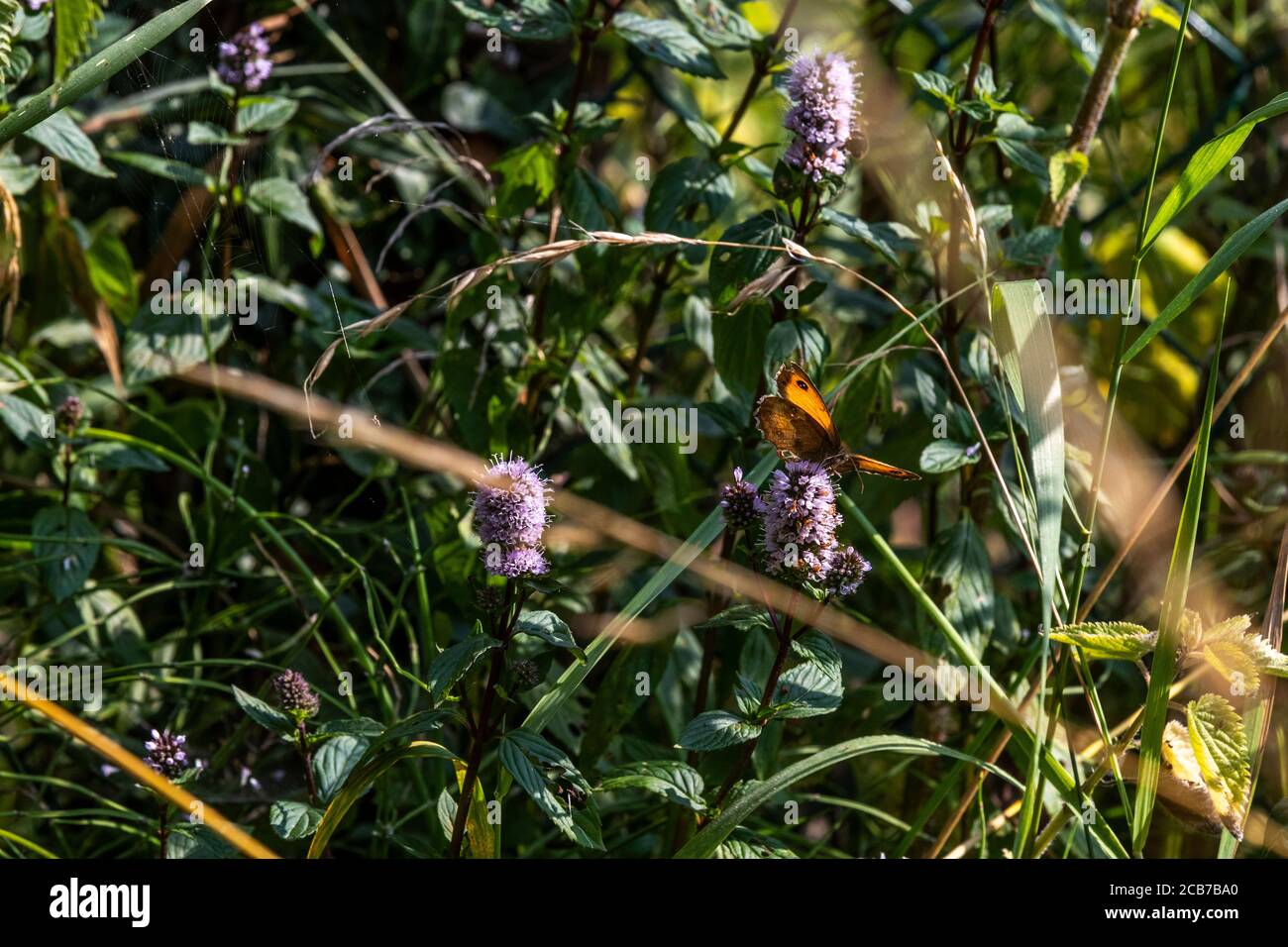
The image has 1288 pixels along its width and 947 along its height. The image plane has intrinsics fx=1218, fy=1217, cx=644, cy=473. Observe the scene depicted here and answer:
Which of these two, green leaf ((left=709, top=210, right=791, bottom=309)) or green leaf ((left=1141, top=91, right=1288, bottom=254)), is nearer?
green leaf ((left=1141, top=91, right=1288, bottom=254))

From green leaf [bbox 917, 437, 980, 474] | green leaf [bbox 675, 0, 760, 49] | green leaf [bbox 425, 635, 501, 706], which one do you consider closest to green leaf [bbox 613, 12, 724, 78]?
green leaf [bbox 675, 0, 760, 49]

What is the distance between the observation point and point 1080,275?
5.46 feet

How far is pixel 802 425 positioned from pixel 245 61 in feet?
3.19

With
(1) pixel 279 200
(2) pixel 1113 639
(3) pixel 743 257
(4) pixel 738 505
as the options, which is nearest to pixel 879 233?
(3) pixel 743 257

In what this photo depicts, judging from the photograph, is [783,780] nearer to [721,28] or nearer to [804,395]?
[804,395]

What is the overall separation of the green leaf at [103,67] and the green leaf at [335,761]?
1.92ft

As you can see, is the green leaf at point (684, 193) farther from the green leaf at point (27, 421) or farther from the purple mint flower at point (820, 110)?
the green leaf at point (27, 421)

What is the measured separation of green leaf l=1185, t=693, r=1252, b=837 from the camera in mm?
969

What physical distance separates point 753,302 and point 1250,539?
2.89ft

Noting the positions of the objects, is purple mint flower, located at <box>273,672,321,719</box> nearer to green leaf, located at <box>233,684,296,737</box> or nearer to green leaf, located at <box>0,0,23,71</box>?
green leaf, located at <box>233,684,296,737</box>

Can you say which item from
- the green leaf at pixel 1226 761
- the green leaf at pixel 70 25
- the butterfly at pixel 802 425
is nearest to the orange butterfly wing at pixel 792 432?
the butterfly at pixel 802 425

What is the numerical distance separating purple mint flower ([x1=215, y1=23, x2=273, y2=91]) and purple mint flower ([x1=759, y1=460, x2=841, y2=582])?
0.97 meters

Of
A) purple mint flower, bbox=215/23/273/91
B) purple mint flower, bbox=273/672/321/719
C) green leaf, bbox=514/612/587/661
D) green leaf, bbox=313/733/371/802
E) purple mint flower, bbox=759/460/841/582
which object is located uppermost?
purple mint flower, bbox=215/23/273/91
